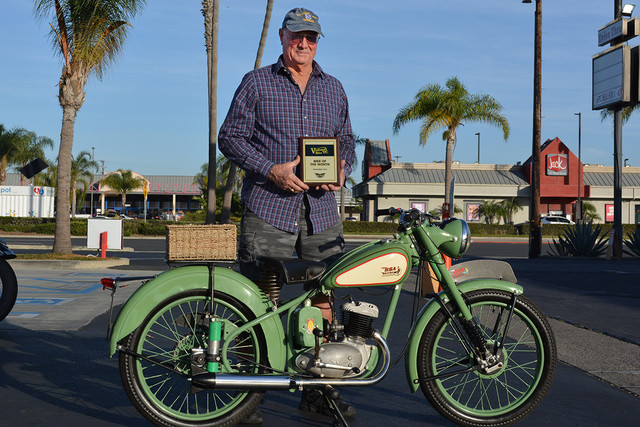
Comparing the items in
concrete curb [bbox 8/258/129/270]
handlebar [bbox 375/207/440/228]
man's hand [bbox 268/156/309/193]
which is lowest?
concrete curb [bbox 8/258/129/270]

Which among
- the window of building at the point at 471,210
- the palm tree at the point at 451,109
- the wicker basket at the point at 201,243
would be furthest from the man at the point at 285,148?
the window of building at the point at 471,210

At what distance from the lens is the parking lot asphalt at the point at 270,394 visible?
12.7 feet

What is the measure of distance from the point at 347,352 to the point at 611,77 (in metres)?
21.6

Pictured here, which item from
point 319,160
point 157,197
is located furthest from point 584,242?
point 157,197

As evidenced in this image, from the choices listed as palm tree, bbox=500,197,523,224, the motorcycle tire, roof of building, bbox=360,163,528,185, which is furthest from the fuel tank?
palm tree, bbox=500,197,523,224

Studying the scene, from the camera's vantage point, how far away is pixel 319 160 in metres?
3.82

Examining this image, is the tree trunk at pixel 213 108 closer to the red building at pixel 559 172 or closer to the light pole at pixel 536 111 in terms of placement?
the light pole at pixel 536 111

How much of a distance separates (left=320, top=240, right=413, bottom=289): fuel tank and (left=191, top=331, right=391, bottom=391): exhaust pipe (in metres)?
0.44

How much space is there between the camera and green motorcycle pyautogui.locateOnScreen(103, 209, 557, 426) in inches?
134

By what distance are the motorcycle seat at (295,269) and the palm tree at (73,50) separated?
14544 mm

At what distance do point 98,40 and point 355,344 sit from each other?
15.3 meters

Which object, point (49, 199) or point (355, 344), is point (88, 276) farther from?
point (49, 199)

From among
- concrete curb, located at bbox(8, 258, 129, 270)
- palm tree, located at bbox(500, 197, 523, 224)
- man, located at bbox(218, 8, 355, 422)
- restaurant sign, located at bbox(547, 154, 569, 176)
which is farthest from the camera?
restaurant sign, located at bbox(547, 154, 569, 176)

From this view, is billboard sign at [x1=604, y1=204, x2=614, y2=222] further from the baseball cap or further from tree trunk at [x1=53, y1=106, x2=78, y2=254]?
the baseball cap
